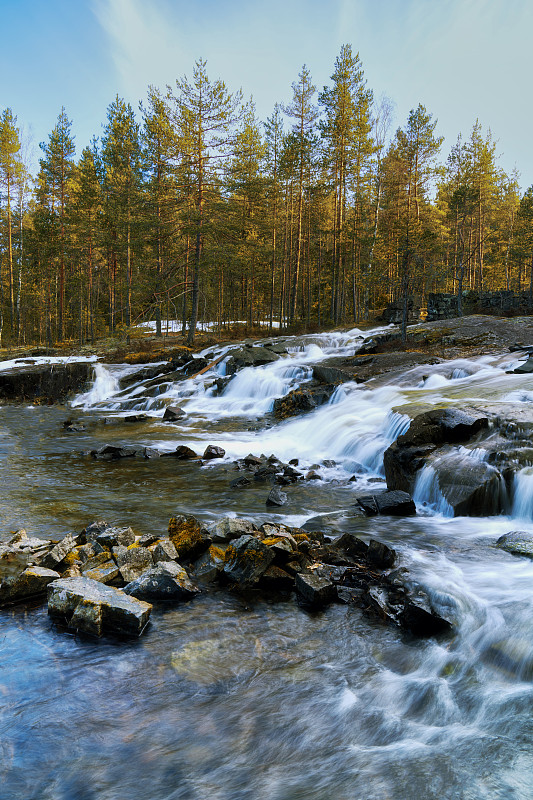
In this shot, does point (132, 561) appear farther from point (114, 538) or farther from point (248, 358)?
point (248, 358)

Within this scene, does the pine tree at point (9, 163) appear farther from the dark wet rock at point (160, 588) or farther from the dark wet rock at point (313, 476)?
the dark wet rock at point (160, 588)

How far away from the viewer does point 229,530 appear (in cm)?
558

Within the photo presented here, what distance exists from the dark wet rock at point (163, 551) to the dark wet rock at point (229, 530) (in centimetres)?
68

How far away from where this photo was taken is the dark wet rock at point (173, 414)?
51.1 feet

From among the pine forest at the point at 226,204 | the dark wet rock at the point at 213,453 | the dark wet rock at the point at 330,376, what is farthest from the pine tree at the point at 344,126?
the dark wet rock at the point at 213,453

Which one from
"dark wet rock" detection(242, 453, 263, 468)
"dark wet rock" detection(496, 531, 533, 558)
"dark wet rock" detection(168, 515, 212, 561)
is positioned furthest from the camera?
"dark wet rock" detection(242, 453, 263, 468)

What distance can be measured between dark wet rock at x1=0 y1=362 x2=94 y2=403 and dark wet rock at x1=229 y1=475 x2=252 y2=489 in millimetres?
15628

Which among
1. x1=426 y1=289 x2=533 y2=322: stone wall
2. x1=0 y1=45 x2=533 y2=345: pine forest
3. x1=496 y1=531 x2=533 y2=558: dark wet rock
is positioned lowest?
x1=496 y1=531 x2=533 y2=558: dark wet rock

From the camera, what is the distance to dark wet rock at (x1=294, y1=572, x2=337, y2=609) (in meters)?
4.34

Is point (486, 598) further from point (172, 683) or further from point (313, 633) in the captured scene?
point (172, 683)

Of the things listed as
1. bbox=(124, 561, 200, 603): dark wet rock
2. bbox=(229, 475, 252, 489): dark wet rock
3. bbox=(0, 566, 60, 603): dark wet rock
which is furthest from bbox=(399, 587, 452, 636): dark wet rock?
bbox=(229, 475, 252, 489): dark wet rock

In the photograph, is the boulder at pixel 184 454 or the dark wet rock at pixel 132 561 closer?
the dark wet rock at pixel 132 561

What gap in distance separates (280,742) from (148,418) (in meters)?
13.9

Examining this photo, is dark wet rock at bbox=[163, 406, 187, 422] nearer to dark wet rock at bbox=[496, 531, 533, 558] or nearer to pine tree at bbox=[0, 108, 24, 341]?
dark wet rock at bbox=[496, 531, 533, 558]
